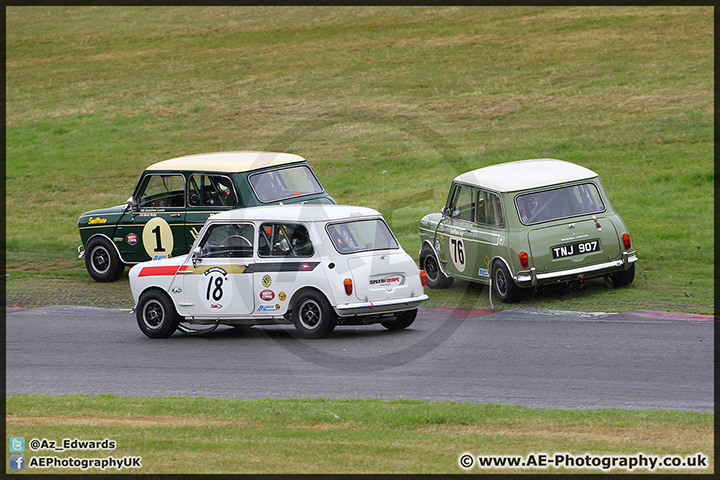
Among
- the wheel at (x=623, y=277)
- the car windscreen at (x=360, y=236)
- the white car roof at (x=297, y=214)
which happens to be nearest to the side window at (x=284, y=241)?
the white car roof at (x=297, y=214)

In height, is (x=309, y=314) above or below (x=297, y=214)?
below

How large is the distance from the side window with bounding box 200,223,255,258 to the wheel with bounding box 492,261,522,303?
4.28m

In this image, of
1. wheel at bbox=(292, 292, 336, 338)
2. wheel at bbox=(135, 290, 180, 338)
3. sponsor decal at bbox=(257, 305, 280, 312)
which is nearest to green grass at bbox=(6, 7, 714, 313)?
wheel at bbox=(292, 292, 336, 338)

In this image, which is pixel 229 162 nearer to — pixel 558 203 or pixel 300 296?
pixel 300 296

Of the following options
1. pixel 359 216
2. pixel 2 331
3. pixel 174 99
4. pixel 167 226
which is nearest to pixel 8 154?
pixel 174 99

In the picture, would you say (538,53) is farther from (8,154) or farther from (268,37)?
(8,154)

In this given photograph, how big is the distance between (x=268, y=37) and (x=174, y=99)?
8717 mm

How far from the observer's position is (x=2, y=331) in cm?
1440

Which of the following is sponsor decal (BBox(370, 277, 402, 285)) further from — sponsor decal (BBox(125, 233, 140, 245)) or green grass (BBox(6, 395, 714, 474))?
sponsor decal (BBox(125, 233, 140, 245))

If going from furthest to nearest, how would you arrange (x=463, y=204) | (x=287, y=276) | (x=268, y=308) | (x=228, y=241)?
1. (x=463, y=204)
2. (x=228, y=241)
3. (x=268, y=308)
4. (x=287, y=276)

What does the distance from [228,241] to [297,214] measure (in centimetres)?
105

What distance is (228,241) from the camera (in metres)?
13.2

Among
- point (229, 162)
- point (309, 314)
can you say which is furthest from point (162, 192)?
point (309, 314)

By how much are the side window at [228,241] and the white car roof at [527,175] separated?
4.45 m
